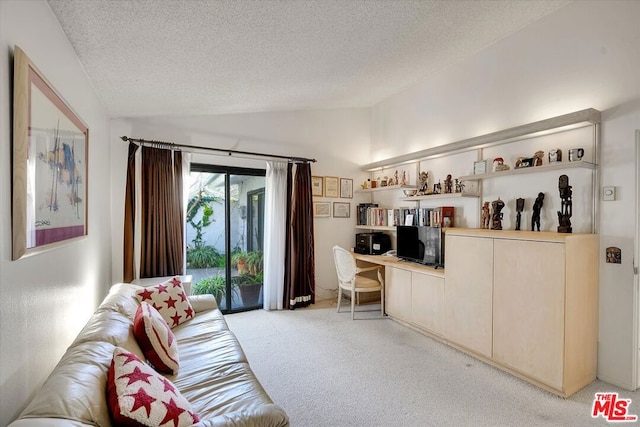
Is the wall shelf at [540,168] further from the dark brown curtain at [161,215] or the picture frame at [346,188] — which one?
the dark brown curtain at [161,215]

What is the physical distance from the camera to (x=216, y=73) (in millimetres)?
2463

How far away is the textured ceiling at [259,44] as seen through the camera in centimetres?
168

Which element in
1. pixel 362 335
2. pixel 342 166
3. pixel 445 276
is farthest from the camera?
pixel 342 166

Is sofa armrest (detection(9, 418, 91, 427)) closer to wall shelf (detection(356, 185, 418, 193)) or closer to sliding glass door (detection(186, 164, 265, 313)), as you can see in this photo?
sliding glass door (detection(186, 164, 265, 313))

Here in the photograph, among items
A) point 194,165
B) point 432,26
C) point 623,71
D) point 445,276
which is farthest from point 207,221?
point 623,71

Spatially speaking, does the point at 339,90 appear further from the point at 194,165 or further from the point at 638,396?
the point at 638,396

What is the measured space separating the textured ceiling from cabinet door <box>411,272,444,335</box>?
238 cm

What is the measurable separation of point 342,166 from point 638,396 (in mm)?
3942

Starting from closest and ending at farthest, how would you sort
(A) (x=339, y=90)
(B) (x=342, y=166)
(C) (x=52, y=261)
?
(C) (x=52, y=261) < (A) (x=339, y=90) < (B) (x=342, y=166)

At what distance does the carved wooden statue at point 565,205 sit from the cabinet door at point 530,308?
430 mm

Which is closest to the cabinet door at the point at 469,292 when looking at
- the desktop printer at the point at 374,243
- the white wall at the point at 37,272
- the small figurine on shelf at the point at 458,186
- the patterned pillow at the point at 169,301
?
the small figurine on shelf at the point at 458,186

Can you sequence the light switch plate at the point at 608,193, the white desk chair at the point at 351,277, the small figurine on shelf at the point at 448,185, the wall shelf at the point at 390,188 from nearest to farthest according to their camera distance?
the light switch plate at the point at 608,193, the small figurine on shelf at the point at 448,185, the white desk chair at the point at 351,277, the wall shelf at the point at 390,188

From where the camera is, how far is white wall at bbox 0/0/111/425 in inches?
43.3

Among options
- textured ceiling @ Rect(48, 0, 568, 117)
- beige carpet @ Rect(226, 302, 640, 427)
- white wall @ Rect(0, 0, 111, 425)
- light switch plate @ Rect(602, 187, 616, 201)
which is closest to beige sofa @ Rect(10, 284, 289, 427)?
white wall @ Rect(0, 0, 111, 425)
